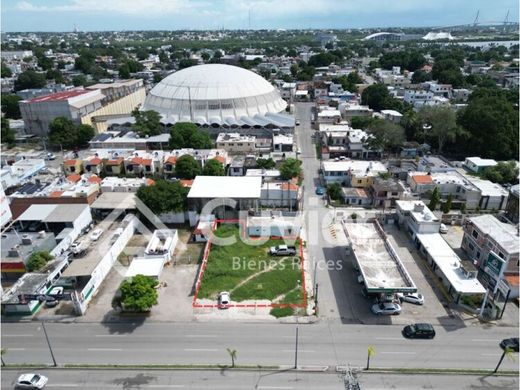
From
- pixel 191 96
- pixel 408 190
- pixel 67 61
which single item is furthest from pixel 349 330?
pixel 67 61

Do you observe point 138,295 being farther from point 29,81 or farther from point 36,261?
point 29,81

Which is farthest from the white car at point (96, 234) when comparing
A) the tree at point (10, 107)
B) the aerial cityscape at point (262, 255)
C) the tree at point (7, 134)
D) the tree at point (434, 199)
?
the tree at point (10, 107)

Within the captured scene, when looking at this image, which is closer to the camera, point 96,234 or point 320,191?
point 96,234

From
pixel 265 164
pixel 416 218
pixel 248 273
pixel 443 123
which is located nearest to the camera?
pixel 248 273

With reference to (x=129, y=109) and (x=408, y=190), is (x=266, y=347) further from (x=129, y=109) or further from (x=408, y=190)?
(x=129, y=109)

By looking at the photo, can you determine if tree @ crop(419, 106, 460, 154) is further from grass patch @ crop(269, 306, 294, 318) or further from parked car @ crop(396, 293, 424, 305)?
grass patch @ crop(269, 306, 294, 318)

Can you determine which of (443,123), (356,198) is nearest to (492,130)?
(443,123)
